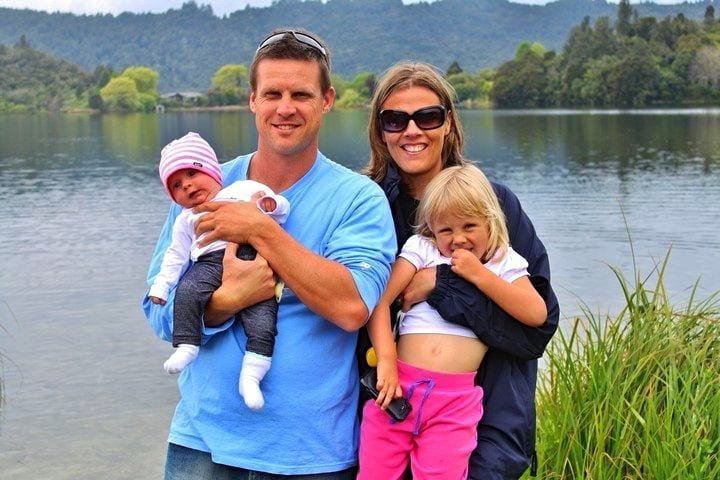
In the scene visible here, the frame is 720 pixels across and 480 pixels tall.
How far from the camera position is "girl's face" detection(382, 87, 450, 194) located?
3.03 metres

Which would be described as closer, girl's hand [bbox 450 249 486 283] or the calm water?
girl's hand [bbox 450 249 486 283]

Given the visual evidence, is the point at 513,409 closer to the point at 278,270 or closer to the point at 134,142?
the point at 278,270

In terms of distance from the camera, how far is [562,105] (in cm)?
11462

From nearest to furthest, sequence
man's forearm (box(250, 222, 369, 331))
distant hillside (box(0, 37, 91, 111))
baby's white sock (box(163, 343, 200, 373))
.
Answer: man's forearm (box(250, 222, 369, 331))
baby's white sock (box(163, 343, 200, 373))
distant hillside (box(0, 37, 91, 111))

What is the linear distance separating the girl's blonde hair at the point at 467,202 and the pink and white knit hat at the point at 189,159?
0.68 meters

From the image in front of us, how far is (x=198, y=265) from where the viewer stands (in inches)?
107

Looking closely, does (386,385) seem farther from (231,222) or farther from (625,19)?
(625,19)

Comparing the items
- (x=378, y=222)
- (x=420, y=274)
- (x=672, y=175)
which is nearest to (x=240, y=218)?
(x=378, y=222)

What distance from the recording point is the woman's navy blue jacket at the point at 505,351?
8.91ft

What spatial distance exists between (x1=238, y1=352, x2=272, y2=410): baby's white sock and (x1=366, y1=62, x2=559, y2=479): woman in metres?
0.53

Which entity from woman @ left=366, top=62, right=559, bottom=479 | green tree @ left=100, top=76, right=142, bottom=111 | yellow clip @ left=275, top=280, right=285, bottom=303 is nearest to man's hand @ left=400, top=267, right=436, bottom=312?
woman @ left=366, top=62, right=559, bottom=479

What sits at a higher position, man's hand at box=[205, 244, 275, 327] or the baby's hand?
man's hand at box=[205, 244, 275, 327]

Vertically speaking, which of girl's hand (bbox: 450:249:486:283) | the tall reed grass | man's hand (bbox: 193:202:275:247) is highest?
man's hand (bbox: 193:202:275:247)

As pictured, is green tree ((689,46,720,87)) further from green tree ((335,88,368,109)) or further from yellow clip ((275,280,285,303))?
yellow clip ((275,280,285,303))
